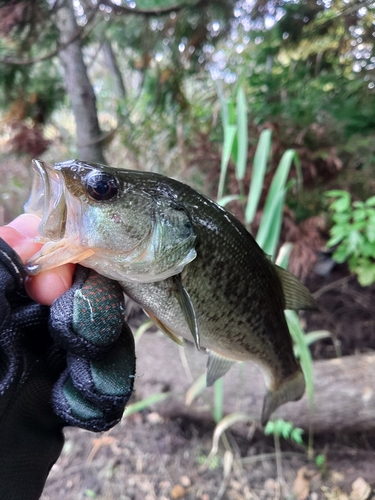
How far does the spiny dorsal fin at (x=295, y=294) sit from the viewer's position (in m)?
1.15

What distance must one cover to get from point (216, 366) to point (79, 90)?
97.5 inches

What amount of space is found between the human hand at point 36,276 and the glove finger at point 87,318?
0.04m

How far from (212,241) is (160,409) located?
163 cm

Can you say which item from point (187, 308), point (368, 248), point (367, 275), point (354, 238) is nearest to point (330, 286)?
point (367, 275)

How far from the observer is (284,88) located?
3.14 meters

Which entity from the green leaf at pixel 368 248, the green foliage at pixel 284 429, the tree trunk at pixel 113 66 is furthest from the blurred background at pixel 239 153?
the tree trunk at pixel 113 66

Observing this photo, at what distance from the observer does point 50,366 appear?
1.01 m

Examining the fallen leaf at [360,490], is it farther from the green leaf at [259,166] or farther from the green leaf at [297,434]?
the green leaf at [259,166]

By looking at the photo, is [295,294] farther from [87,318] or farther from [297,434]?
[297,434]

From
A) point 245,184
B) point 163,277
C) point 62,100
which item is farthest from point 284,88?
point 163,277

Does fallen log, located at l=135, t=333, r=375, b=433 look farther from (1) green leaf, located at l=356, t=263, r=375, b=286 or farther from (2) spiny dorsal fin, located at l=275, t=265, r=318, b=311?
(2) spiny dorsal fin, located at l=275, t=265, r=318, b=311

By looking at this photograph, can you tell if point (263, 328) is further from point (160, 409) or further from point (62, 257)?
point (160, 409)

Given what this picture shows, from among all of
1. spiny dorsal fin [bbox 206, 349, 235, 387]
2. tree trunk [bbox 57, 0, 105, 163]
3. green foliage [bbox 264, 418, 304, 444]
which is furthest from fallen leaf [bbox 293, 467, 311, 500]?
tree trunk [bbox 57, 0, 105, 163]

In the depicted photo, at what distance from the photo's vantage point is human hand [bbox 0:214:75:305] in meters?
0.84
